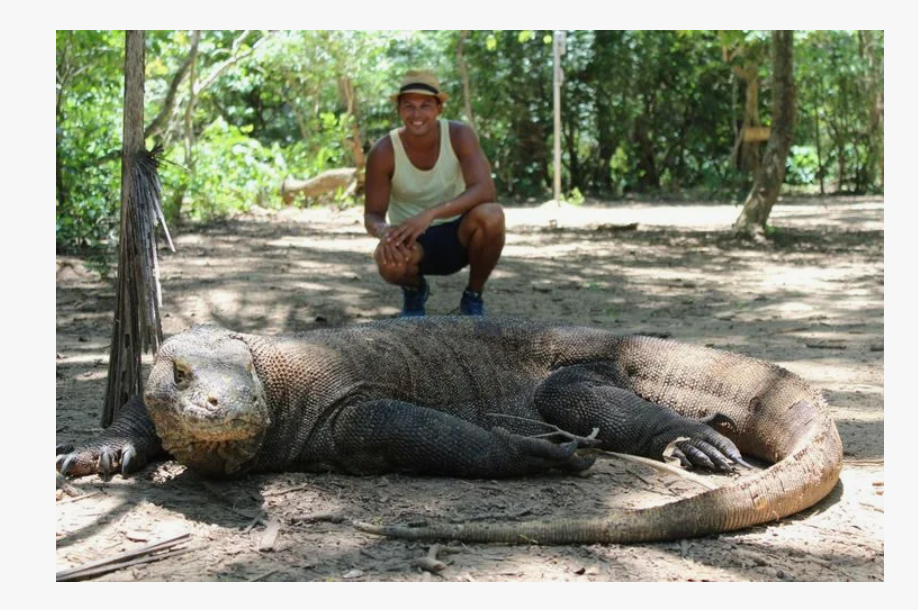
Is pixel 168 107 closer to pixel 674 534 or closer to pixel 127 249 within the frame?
pixel 127 249

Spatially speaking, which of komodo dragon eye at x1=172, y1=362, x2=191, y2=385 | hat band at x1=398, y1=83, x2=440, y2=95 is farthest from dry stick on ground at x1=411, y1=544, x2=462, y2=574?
hat band at x1=398, y1=83, x2=440, y2=95

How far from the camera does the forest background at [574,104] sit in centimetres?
1493

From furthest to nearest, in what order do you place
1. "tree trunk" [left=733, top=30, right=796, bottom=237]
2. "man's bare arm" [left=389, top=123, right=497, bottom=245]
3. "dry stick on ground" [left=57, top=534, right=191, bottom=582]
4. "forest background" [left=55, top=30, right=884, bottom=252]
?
"forest background" [left=55, top=30, right=884, bottom=252] < "tree trunk" [left=733, top=30, right=796, bottom=237] < "man's bare arm" [left=389, top=123, right=497, bottom=245] < "dry stick on ground" [left=57, top=534, right=191, bottom=582]

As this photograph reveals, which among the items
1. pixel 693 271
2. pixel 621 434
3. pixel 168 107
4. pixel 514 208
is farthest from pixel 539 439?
pixel 514 208

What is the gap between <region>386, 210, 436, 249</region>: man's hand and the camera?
514 cm

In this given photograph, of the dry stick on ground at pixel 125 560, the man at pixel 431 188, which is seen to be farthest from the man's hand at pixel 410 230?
the dry stick on ground at pixel 125 560

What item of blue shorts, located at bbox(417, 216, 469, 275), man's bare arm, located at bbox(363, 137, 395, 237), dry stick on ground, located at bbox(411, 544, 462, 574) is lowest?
dry stick on ground, located at bbox(411, 544, 462, 574)

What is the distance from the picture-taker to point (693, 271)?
8.53 meters

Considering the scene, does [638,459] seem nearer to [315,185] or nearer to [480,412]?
[480,412]

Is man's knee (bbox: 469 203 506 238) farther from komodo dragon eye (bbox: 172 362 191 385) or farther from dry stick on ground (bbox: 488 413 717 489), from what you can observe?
komodo dragon eye (bbox: 172 362 191 385)

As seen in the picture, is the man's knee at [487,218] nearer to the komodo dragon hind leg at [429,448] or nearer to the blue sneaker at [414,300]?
the blue sneaker at [414,300]

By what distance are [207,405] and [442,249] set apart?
10.2 feet

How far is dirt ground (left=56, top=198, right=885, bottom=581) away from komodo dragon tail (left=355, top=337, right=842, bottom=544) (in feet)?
0.15

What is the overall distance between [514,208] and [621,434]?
487 inches
